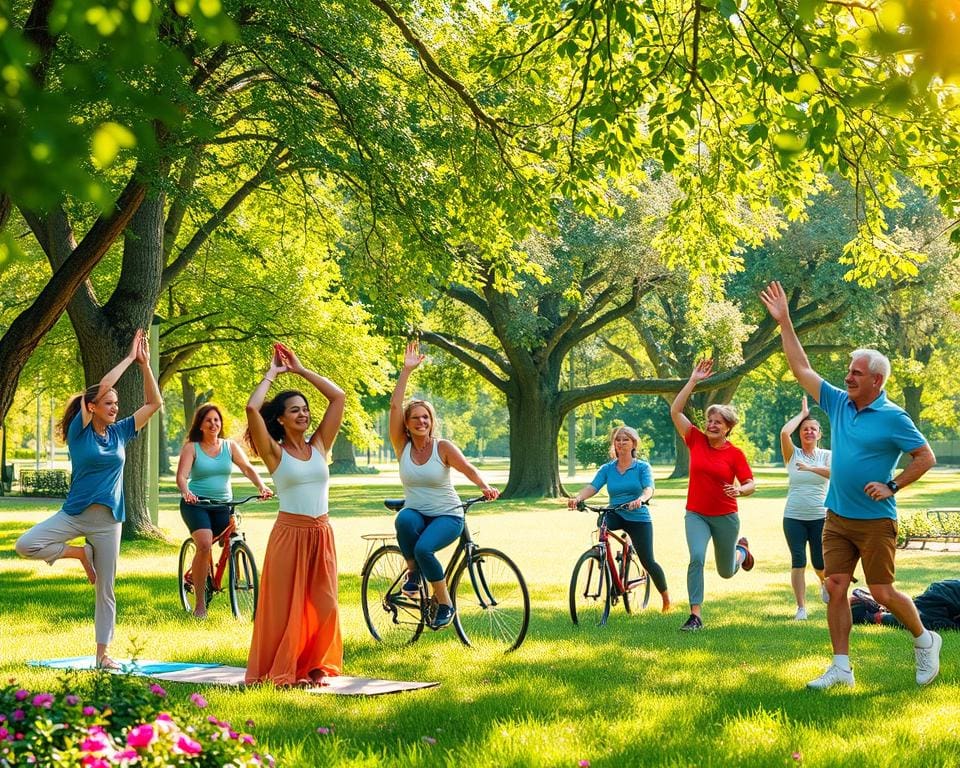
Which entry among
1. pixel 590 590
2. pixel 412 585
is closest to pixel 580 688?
pixel 412 585

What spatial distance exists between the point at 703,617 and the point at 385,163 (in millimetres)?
6343

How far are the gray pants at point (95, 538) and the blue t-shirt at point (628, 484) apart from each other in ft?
15.5

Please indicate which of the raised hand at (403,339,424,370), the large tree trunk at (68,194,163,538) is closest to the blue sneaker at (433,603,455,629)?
the raised hand at (403,339,424,370)

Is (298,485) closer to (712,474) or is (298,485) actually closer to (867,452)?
(867,452)

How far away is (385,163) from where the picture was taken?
1417 cm

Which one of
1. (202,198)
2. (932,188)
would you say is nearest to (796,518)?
(932,188)

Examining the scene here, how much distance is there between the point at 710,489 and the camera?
11039 millimetres

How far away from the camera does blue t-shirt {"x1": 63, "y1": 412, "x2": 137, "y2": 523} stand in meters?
8.80

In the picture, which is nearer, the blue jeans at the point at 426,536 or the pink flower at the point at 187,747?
the pink flower at the point at 187,747

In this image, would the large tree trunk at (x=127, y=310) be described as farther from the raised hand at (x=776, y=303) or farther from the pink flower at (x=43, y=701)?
the pink flower at (x=43, y=701)

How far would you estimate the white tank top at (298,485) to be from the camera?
8.32 meters

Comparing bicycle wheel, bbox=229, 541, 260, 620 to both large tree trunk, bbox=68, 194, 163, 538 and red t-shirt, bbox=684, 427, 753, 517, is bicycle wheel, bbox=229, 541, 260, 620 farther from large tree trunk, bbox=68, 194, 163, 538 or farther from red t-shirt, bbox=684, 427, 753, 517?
large tree trunk, bbox=68, 194, 163, 538

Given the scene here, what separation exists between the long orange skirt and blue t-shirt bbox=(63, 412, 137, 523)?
1.40 meters

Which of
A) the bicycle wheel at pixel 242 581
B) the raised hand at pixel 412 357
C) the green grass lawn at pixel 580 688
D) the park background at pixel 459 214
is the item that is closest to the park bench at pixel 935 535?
the park background at pixel 459 214
